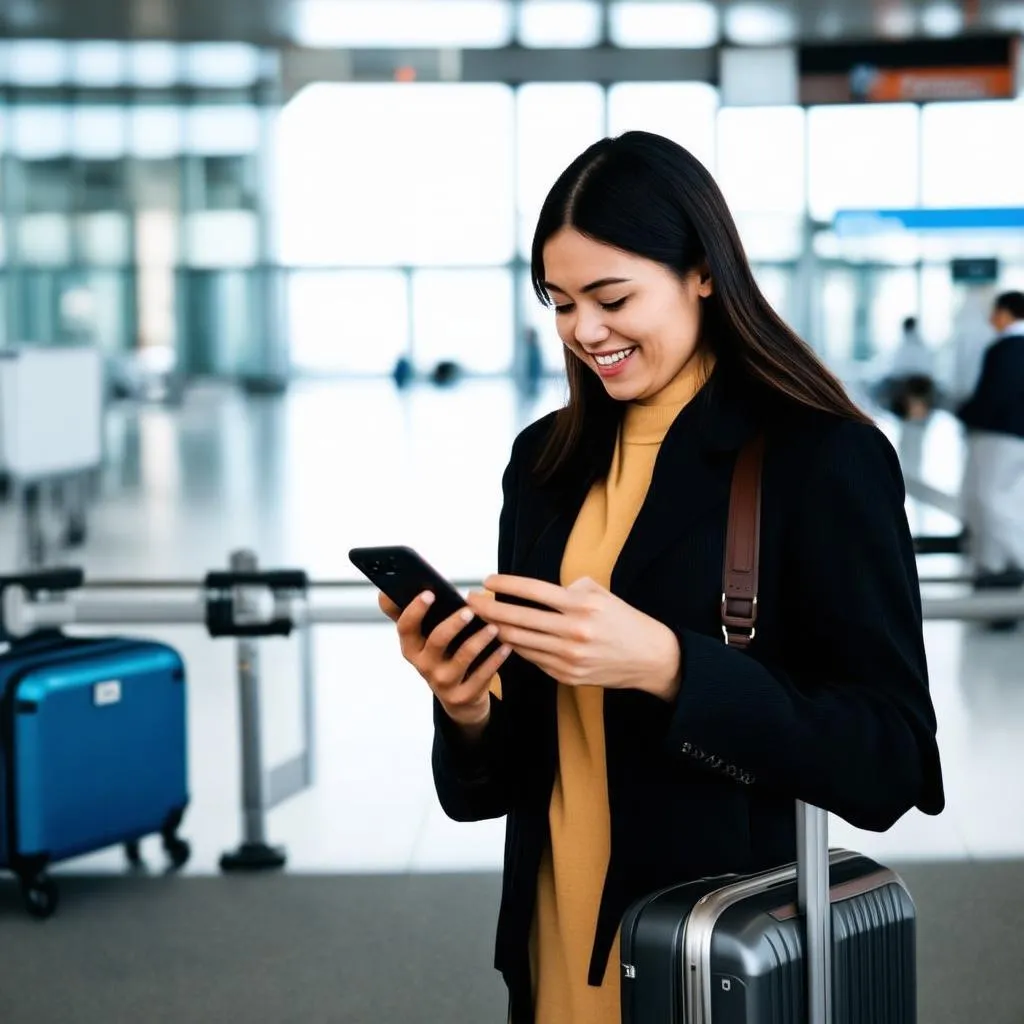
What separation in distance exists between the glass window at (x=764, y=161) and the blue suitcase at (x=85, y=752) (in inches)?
350

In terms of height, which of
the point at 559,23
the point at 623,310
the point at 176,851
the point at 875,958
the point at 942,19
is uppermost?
the point at 559,23

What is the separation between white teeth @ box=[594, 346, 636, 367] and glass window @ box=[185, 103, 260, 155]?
19.4m

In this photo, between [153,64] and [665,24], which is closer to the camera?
[665,24]

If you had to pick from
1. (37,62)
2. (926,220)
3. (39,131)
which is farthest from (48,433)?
(39,131)

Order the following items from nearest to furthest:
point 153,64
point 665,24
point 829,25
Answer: point 829,25, point 665,24, point 153,64

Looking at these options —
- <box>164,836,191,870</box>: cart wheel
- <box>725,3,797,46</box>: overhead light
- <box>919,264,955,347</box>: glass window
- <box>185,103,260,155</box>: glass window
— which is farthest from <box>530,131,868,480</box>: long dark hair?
<box>185,103,260,155</box>: glass window

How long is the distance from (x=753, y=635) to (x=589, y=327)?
0.39 m

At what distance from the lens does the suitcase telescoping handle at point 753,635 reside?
65.0 inches

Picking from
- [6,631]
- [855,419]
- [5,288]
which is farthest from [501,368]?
[855,419]

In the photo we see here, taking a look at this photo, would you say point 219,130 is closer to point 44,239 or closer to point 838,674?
Answer: point 44,239

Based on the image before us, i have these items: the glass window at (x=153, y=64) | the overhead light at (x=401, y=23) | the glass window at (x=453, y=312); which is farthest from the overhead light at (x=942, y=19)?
the glass window at (x=453, y=312)

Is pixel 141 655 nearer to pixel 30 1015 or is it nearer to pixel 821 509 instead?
pixel 30 1015

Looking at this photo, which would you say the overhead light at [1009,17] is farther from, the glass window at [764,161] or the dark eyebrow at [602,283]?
the dark eyebrow at [602,283]

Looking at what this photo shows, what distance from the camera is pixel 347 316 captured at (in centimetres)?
3400
